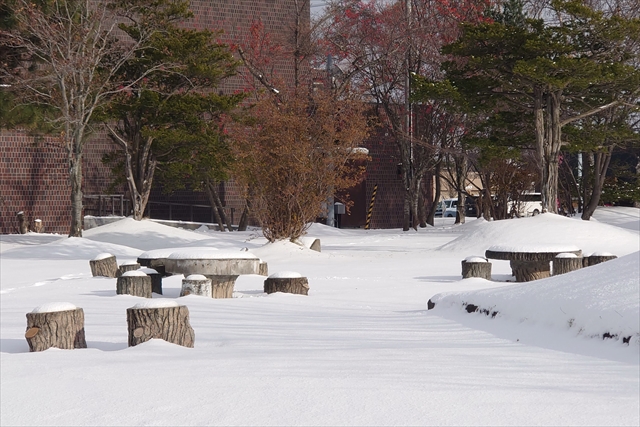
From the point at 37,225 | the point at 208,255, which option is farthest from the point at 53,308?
the point at 37,225

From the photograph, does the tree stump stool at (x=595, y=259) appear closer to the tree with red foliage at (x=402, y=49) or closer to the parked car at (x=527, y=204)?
the tree with red foliage at (x=402, y=49)

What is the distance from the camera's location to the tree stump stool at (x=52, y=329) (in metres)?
7.36

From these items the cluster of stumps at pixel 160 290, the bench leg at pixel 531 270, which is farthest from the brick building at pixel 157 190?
the bench leg at pixel 531 270

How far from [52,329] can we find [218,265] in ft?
18.7

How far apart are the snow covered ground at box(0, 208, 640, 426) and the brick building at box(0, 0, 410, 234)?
20625mm

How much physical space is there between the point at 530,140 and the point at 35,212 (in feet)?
61.7

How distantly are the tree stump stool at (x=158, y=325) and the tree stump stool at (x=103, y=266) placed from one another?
901 cm

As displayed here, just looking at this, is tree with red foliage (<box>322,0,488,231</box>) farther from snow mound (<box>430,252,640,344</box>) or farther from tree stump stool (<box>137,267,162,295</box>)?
snow mound (<box>430,252,640,344</box>)

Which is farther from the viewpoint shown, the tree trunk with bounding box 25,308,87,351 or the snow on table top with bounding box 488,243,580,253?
the snow on table top with bounding box 488,243,580,253

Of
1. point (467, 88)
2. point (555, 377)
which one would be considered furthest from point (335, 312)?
point (467, 88)

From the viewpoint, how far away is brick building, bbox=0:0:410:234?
33.3 metres

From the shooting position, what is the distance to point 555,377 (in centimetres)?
573

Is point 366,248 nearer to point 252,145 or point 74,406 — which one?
point 252,145

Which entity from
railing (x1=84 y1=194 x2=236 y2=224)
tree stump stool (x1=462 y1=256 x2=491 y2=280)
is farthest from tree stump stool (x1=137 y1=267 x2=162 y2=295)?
railing (x1=84 y1=194 x2=236 y2=224)
